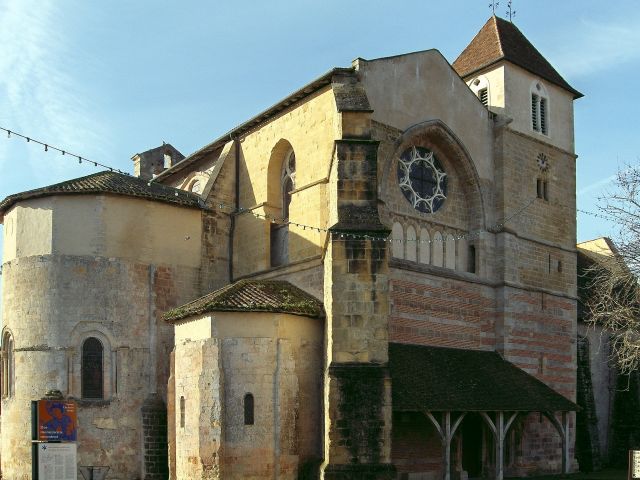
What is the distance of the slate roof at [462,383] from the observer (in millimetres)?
20812

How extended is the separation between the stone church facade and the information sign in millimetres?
6698

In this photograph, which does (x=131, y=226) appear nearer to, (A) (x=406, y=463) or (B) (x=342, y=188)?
(B) (x=342, y=188)

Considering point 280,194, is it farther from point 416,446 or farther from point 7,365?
point 7,365

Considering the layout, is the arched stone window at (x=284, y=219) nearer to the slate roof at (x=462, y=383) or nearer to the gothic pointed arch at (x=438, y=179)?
the gothic pointed arch at (x=438, y=179)

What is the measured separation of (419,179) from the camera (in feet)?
81.4

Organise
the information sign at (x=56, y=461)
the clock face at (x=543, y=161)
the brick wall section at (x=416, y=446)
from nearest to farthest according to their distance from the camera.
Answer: the information sign at (x=56, y=461) < the brick wall section at (x=416, y=446) < the clock face at (x=543, y=161)

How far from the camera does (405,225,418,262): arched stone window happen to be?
23.9 meters

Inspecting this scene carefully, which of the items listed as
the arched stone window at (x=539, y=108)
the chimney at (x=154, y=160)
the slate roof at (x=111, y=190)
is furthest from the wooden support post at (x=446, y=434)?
the chimney at (x=154, y=160)

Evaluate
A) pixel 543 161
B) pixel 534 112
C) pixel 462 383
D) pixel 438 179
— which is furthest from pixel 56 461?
pixel 534 112

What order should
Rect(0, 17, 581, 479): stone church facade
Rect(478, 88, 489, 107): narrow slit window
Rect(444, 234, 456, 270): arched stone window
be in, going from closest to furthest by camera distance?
Rect(0, 17, 581, 479): stone church facade → Rect(444, 234, 456, 270): arched stone window → Rect(478, 88, 489, 107): narrow slit window

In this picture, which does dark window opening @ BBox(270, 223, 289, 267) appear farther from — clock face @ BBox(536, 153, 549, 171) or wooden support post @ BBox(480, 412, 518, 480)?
clock face @ BBox(536, 153, 549, 171)

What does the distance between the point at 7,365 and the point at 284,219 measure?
852 centimetres

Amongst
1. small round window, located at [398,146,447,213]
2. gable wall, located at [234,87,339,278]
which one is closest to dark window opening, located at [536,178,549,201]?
small round window, located at [398,146,447,213]

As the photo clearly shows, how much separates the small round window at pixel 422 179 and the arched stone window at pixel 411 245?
2.51 ft
